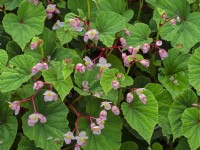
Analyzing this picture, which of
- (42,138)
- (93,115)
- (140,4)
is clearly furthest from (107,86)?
(140,4)

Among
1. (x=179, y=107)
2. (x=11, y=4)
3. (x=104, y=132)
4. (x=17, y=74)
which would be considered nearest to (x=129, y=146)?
(x=104, y=132)

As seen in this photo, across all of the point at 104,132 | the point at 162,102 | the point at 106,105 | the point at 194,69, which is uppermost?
the point at 194,69

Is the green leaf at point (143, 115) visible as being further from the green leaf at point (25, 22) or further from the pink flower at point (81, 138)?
the green leaf at point (25, 22)

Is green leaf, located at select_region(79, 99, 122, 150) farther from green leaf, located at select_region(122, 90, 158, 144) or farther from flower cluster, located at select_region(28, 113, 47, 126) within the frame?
flower cluster, located at select_region(28, 113, 47, 126)

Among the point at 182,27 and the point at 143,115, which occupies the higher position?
the point at 182,27

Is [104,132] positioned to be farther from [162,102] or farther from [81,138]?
[162,102]

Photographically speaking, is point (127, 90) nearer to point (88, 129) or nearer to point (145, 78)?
point (145, 78)

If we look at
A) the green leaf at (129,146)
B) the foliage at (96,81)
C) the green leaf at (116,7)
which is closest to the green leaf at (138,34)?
the foliage at (96,81)
